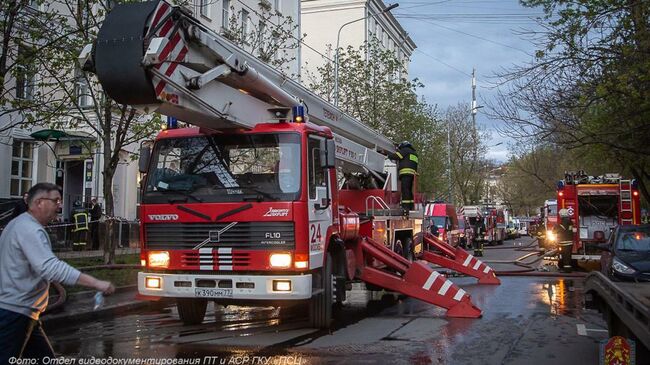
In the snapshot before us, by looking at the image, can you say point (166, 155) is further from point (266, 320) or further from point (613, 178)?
point (613, 178)

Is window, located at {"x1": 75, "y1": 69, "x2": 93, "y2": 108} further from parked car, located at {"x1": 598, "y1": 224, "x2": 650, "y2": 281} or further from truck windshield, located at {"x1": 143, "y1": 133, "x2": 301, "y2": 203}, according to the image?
parked car, located at {"x1": 598, "y1": 224, "x2": 650, "y2": 281}

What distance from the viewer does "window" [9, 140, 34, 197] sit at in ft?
66.6

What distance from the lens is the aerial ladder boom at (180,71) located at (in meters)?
6.61

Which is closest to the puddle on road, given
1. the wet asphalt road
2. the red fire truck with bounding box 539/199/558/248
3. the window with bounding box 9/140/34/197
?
the wet asphalt road

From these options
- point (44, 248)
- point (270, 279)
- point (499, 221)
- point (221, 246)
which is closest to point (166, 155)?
point (221, 246)

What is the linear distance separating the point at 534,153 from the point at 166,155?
139 feet

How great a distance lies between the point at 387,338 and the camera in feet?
27.4

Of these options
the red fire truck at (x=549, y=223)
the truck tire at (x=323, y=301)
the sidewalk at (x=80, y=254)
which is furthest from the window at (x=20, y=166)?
the red fire truck at (x=549, y=223)

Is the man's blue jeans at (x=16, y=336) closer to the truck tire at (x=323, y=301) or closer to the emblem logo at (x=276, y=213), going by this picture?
the emblem logo at (x=276, y=213)

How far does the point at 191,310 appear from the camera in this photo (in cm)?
935

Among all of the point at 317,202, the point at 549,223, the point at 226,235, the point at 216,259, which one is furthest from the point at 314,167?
the point at 549,223

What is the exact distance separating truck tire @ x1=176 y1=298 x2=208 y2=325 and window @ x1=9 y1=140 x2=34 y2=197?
1345 cm

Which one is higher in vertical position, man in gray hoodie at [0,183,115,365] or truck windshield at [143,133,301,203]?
truck windshield at [143,133,301,203]

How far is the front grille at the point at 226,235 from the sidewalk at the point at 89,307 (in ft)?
7.81
